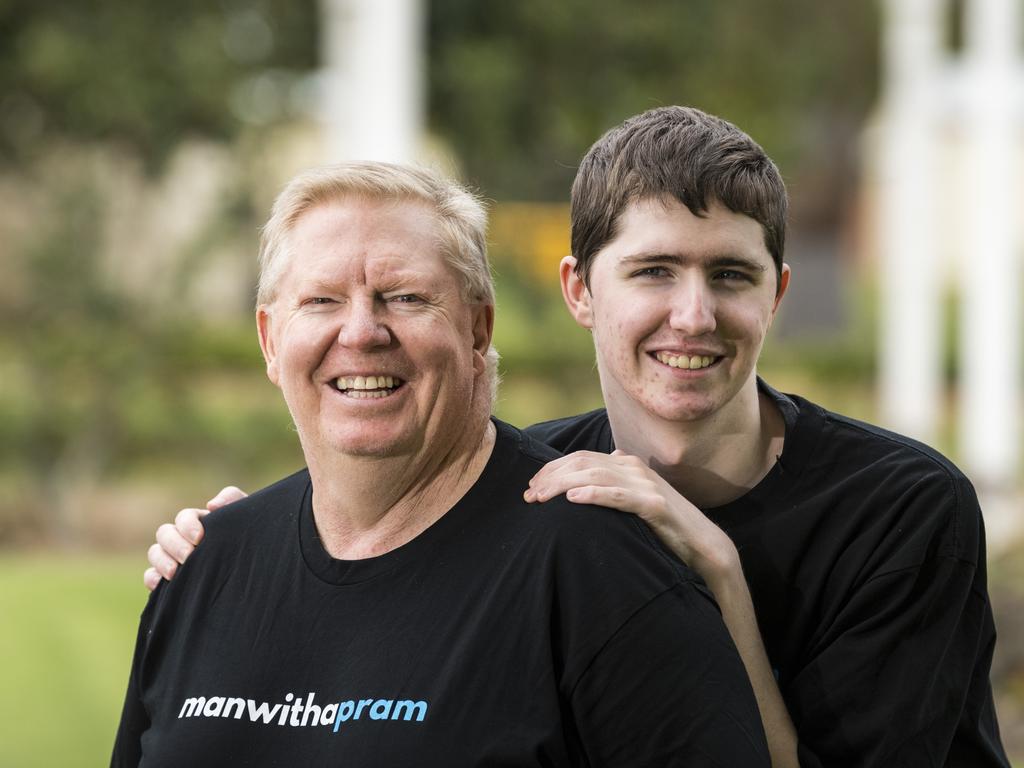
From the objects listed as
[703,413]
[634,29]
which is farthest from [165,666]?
[634,29]

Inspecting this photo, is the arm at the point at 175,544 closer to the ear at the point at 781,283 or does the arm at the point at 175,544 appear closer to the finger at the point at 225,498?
the finger at the point at 225,498

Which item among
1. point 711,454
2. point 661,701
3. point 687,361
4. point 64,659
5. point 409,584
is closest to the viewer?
point 661,701

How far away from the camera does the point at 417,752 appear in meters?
2.35

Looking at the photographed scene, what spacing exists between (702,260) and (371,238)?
61cm

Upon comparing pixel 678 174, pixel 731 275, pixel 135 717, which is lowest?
pixel 135 717

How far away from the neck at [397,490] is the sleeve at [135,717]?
446mm

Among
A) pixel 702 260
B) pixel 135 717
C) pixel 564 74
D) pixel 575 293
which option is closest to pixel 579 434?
pixel 575 293

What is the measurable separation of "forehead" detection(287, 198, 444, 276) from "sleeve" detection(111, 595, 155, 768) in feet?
2.49

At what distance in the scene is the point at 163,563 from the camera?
2918 mm

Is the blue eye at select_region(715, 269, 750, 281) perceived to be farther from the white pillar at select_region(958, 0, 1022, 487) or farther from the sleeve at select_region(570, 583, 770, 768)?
the white pillar at select_region(958, 0, 1022, 487)

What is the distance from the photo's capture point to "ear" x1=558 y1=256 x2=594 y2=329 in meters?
3.11

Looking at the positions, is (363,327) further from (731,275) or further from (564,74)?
(564,74)

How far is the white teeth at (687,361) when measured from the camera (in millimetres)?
2836

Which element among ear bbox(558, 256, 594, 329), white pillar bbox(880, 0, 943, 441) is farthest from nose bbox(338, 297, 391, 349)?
white pillar bbox(880, 0, 943, 441)
